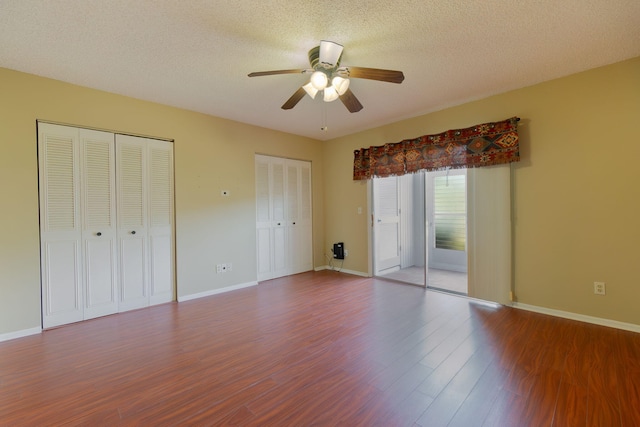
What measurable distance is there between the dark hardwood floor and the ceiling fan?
226 cm

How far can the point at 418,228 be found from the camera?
5.76m

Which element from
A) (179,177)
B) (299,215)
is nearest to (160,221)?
(179,177)

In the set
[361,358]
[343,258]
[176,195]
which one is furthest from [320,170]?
[361,358]

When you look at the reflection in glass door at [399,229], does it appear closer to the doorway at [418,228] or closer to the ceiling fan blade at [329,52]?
the doorway at [418,228]

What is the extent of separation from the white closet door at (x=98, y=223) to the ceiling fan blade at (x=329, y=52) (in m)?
2.78

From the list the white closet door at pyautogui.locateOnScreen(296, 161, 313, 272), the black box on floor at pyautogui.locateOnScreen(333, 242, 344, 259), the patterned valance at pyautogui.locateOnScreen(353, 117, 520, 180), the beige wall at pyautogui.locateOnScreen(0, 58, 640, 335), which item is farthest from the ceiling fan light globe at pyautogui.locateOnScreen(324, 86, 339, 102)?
the black box on floor at pyautogui.locateOnScreen(333, 242, 344, 259)

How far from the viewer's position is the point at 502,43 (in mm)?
2367

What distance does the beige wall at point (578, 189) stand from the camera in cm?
267

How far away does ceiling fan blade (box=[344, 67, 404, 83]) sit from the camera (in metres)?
2.10

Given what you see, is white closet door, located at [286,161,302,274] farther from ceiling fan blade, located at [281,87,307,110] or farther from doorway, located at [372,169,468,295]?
ceiling fan blade, located at [281,87,307,110]

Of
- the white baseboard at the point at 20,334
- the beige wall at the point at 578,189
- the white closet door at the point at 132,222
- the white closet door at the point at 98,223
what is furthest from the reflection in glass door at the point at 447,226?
the white baseboard at the point at 20,334

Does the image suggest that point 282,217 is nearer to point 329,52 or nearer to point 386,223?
point 386,223

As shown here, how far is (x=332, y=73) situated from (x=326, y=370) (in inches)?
95.8

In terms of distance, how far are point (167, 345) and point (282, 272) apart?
2.61 meters
